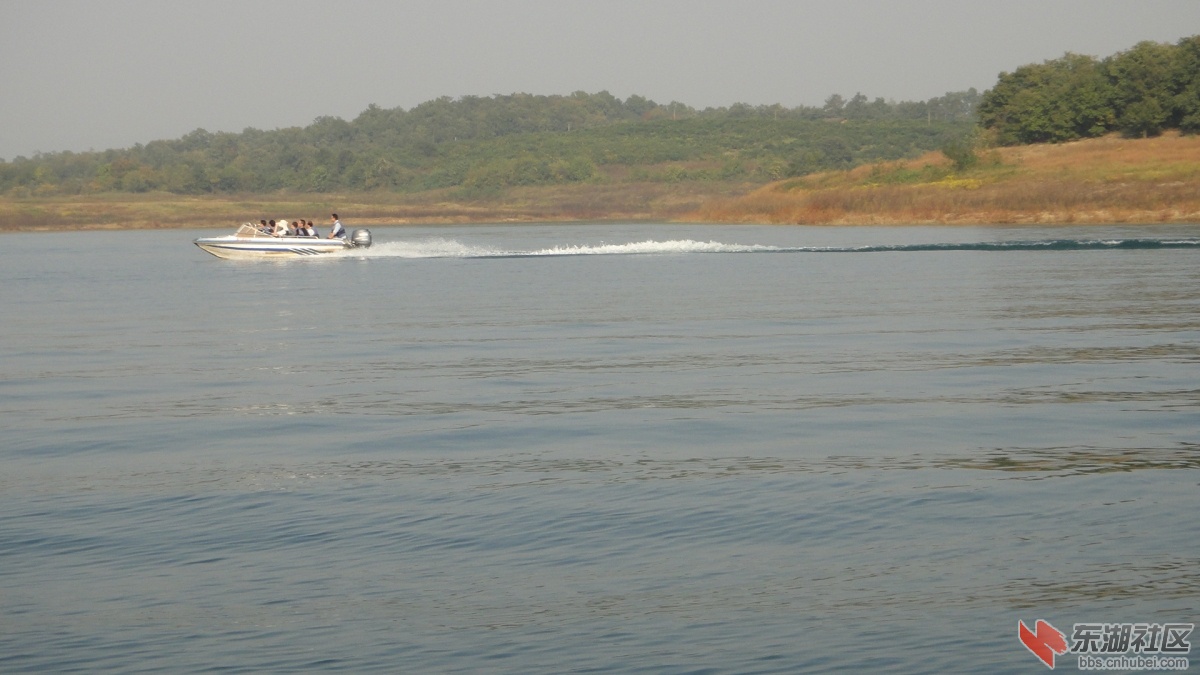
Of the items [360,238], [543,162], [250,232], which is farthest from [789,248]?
[543,162]

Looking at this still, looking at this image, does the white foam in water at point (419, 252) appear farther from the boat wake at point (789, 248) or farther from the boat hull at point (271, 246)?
the boat hull at point (271, 246)

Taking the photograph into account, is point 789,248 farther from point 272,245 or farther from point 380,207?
point 380,207

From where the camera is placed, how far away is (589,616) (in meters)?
8.09

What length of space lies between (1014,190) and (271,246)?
43.3 meters

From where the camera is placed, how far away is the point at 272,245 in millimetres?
52875

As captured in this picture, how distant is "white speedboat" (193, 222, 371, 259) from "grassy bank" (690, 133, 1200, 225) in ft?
126

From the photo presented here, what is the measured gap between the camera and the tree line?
84688mm

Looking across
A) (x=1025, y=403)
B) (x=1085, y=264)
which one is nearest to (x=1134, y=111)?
(x=1085, y=264)

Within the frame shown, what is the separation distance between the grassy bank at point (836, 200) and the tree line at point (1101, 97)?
2513 mm

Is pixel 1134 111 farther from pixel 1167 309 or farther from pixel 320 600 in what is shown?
pixel 320 600

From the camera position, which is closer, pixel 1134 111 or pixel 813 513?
pixel 813 513

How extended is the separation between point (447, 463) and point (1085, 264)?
3181 cm

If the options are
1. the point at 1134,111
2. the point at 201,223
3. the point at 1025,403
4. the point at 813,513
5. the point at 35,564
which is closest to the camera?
the point at 35,564

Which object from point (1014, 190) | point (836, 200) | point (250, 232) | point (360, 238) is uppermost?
point (1014, 190)
